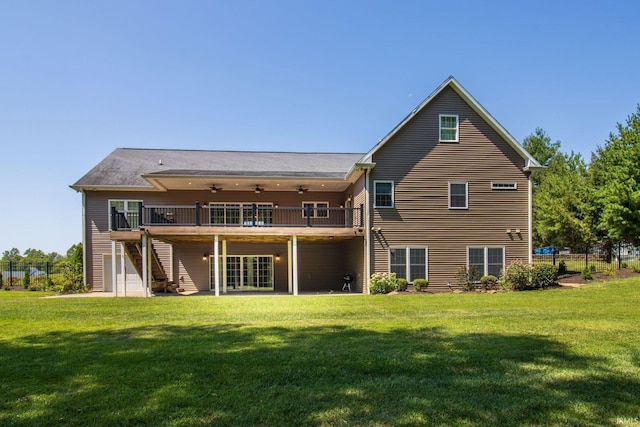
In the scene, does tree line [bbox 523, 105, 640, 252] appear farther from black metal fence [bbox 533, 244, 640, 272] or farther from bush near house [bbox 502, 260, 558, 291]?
bush near house [bbox 502, 260, 558, 291]

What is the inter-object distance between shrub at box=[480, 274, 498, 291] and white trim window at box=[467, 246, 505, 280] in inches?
19.5

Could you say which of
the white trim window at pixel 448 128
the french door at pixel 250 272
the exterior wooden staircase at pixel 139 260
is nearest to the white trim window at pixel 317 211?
the french door at pixel 250 272

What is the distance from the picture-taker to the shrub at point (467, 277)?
17.5 m

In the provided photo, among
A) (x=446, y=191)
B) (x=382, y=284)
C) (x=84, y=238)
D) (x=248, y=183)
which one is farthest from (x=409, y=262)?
(x=84, y=238)

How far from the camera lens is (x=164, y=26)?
45.2ft

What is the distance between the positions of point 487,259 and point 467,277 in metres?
1.27

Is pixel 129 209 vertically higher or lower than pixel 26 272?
higher

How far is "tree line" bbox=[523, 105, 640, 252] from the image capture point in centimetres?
2305

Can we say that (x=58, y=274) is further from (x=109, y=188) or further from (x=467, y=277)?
(x=467, y=277)

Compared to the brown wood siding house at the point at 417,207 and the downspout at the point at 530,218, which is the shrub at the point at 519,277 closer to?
the brown wood siding house at the point at 417,207

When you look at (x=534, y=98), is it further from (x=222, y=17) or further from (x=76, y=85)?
(x=76, y=85)

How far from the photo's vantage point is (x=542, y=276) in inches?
669

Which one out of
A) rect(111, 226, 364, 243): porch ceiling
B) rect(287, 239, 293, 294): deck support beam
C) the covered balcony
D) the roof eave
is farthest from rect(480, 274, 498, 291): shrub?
the roof eave

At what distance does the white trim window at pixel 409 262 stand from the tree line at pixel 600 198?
12.1 meters
